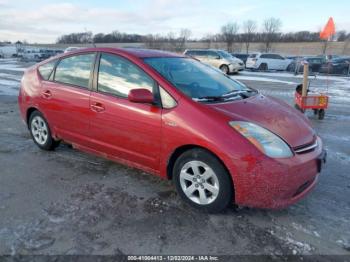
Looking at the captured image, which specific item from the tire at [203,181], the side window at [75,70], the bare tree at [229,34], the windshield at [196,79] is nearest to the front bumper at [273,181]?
the tire at [203,181]

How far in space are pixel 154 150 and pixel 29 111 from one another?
8.84 feet

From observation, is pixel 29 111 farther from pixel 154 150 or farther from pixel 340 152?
pixel 340 152

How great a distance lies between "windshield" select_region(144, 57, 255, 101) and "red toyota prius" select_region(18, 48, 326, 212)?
0.02m

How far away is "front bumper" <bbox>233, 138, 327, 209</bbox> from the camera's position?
9.59 ft

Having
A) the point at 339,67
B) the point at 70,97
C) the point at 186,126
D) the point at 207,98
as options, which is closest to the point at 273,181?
the point at 186,126

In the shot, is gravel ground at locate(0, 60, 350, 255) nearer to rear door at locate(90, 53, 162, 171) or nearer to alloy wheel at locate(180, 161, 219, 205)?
alloy wheel at locate(180, 161, 219, 205)

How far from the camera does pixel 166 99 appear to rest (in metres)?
3.43

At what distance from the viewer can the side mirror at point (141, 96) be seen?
340 cm

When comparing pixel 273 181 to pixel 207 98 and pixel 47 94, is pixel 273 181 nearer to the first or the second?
pixel 207 98

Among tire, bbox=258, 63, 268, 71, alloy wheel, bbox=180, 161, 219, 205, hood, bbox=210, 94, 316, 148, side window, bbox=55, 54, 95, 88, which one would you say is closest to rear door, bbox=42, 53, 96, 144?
side window, bbox=55, 54, 95, 88

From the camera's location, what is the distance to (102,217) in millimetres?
3213

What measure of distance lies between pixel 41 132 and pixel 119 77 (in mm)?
1919

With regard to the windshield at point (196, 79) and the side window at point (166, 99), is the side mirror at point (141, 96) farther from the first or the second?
the windshield at point (196, 79)

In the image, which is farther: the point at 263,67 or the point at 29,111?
the point at 263,67
